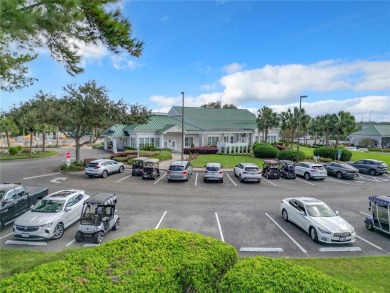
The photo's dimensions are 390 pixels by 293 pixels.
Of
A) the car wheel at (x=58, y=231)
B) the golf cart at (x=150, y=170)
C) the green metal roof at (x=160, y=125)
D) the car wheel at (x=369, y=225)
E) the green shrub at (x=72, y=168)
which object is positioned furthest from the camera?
the green metal roof at (x=160, y=125)

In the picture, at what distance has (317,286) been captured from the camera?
4801 millimetres

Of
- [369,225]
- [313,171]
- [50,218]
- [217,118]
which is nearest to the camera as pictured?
[50,218]

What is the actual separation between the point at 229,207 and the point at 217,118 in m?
40.6

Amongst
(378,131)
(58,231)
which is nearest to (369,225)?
(58,231)

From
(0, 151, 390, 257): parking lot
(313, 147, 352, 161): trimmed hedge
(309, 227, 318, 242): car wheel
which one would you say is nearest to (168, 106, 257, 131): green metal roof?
(313, 147, 352, 161): trimmed hedge

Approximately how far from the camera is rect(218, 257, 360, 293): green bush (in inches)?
188

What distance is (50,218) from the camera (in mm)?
11547

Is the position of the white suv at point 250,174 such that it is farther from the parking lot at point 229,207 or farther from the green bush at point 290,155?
the green bush at point 290,155

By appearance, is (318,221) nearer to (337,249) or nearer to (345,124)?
(337,249)

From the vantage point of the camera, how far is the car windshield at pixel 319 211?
12487mm

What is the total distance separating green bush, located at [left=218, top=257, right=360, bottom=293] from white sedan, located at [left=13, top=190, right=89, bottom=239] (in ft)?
30.3

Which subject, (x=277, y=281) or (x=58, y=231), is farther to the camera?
(x=58, y=231)

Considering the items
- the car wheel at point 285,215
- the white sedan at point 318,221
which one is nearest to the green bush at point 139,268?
the white sedan at point 318,221

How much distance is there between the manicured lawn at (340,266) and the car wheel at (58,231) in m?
1.30
